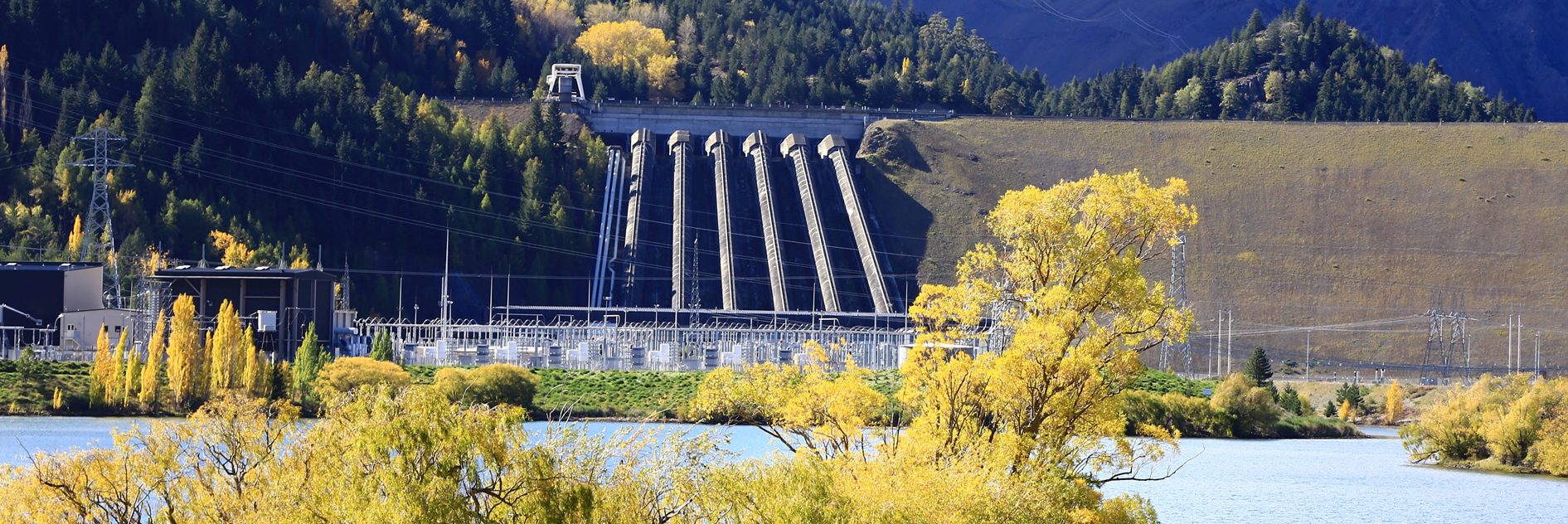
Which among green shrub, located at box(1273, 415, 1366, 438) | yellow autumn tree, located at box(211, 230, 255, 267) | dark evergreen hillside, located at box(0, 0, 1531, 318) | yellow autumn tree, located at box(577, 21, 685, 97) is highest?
yellow autumn tree, located at box(577, 21, 685, 97)

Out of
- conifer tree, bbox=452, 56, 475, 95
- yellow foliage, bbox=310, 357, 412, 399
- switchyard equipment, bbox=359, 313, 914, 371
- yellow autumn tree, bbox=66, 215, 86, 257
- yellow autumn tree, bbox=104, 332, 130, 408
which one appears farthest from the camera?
conifer tree, bbox=452, 56, 475, 95

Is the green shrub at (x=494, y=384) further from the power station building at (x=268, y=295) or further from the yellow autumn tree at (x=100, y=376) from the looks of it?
the power station building at (x=268, y=295)

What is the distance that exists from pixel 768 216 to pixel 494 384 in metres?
39.0

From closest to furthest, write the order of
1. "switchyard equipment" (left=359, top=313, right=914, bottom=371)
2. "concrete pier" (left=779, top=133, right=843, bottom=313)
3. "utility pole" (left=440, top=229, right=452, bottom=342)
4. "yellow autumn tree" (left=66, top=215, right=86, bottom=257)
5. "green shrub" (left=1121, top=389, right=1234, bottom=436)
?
"green shrub" (left=1121, top=389, right=1234, bottom=436) → "switchyard equipment" (left=359, top=313, right=914, bottom=371) → "utility pole" (left=440, top=229, right=452, bottom=342) → "yellow autumn tree" (left=66, top=215, right=86, bottom=257) → "concrete pier" (left=779, top=133, right=843, bottom=313)

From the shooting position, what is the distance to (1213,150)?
3885 inches

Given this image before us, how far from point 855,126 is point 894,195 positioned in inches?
571

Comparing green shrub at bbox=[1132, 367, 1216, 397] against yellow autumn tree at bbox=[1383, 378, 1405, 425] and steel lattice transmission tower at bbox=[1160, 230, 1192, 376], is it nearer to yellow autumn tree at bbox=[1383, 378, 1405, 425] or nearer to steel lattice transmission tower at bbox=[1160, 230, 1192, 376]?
steel lattice transmission tower at bbox=[1160, 230, 1192, 376]

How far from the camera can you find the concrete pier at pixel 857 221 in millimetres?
80062

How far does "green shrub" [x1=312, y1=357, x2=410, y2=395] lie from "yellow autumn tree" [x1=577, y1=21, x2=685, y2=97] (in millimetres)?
71775

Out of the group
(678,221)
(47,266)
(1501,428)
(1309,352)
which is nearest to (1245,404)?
(1501,428)

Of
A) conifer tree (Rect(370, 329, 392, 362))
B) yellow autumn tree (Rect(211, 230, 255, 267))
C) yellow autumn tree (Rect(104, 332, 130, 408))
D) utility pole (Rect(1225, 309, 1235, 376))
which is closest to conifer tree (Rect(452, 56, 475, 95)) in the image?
yellow autumn tree (Rect(211, 230, 255, 267))

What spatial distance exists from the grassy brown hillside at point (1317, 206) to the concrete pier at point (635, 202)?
41.8ft

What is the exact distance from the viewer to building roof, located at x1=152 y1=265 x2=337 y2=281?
59.6 m

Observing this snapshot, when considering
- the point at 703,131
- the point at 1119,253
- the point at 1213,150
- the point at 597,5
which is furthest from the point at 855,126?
the point at 1119,253
